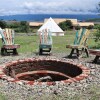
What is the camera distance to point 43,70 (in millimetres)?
8570

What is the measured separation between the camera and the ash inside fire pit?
26.5 feet

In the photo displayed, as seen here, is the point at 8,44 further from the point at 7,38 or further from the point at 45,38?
the point at 45,38

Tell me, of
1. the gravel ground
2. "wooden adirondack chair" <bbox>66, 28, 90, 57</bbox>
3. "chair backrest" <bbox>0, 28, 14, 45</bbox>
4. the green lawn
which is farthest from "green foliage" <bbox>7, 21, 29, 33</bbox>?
the gravel ground

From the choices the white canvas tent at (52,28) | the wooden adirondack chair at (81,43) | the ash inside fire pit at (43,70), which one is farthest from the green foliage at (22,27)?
the ash inside fire pit at (43,70)

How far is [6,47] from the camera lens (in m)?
10.5

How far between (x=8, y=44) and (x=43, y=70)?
2807mm

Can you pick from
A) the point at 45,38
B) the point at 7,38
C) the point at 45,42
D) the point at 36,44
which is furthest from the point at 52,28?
the point at 7,38

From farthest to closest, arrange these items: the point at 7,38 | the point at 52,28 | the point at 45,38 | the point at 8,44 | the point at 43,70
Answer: the point at 52,28 → the point at 45,38 → the point at 7,38 → the point at 8,44 → the point at 43,70

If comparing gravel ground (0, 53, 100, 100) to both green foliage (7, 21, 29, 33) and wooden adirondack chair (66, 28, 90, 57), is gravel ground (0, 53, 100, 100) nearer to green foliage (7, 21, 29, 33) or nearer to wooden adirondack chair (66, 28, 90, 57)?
wooden adirondack chair (66, 28, 90, 57)

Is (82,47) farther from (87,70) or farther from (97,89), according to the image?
(97,89)

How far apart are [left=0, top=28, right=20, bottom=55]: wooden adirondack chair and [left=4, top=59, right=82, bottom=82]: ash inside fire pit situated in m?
2.22

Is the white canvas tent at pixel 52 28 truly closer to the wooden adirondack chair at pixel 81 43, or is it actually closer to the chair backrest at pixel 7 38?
the chair backrest at pixel 7 38

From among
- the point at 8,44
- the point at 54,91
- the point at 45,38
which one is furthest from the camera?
the point at 45,38

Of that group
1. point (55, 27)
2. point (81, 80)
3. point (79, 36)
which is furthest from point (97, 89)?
point (55, 27)
